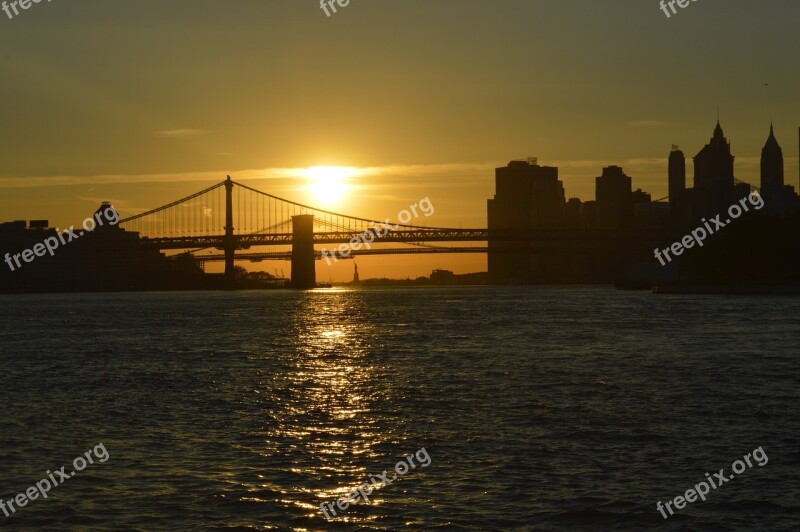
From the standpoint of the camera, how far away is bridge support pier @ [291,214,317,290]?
537 ft

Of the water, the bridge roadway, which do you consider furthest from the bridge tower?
the water

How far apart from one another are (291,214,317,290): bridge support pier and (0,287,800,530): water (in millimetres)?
117718

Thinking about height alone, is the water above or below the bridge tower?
below

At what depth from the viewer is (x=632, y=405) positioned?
26.2m

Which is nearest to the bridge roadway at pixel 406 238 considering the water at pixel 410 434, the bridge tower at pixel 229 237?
the bridge tower at pixel 229 237

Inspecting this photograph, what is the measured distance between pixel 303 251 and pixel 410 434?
145141mm

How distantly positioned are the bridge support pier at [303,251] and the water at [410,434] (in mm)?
117718

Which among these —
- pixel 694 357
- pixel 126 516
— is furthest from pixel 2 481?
pixel 694 357

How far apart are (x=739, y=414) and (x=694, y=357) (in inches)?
622

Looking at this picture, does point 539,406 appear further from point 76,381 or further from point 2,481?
point 76,381

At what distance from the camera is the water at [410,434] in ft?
52.6

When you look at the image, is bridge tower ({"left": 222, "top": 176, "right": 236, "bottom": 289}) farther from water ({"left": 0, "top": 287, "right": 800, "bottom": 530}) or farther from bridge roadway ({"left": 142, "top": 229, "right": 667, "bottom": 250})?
water ({"left": 0, "top": 287, "right": 800, "bottom": 530})

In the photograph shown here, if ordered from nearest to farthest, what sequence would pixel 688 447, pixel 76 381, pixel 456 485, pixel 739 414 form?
pixel 456 485, pixel 688 447, pixel 739 414, pixel 76 381

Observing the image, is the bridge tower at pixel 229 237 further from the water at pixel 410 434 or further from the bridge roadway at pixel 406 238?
the water at pixel 410 434
